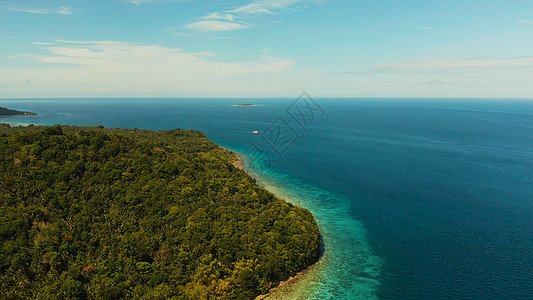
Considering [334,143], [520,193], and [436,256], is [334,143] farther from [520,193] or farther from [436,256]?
[436,256]

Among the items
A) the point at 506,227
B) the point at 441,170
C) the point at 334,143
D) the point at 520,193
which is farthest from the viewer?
the point at 334,143

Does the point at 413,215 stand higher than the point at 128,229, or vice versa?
the point at 128,229

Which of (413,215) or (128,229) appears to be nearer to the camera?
(128,229)

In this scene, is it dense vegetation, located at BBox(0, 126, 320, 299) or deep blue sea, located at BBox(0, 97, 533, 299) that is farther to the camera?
deep blue sea, located at BBox(0, 97, 533, 299)

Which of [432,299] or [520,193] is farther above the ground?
[520,193]

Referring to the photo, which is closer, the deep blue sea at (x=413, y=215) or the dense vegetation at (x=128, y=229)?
the dense vegetation at (x=128, y=229)

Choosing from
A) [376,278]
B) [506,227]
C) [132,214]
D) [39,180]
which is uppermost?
[39,180]

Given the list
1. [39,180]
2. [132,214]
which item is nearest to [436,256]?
[132,214]

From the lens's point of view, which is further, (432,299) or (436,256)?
(436,256)
